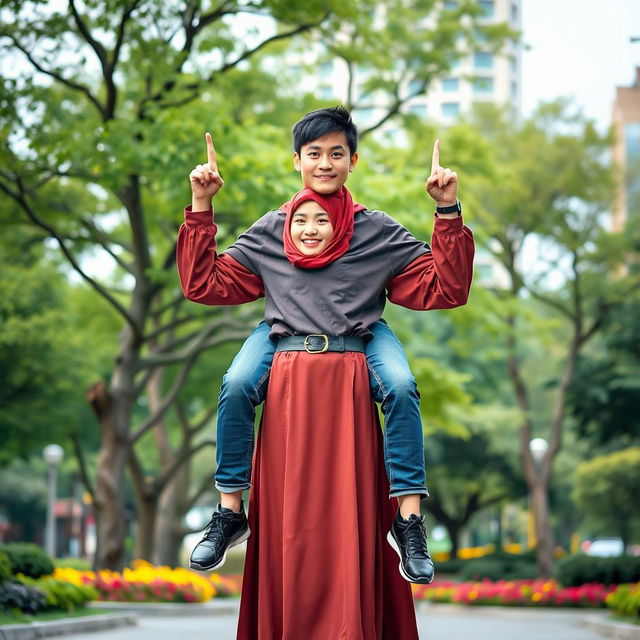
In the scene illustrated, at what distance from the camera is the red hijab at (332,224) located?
4.90 metres

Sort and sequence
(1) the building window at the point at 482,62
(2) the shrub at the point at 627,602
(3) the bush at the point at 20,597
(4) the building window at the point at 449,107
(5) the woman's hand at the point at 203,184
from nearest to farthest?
(5) the woman's hand at the point at 203,184
(3) the bush at the point at 20,597
(2) the shrub at the point at 627,602
(4) the building window at the point at 449,107
(1) the building window at the point at 482,62

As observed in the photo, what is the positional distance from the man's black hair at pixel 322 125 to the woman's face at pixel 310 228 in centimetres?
28

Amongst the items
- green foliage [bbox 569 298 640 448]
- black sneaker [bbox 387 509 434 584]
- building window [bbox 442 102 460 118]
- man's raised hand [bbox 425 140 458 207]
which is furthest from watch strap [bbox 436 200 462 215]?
building window [bbox 442 102 460 118]

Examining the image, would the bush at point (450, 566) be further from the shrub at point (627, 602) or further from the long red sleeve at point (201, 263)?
the long red sleeve at point (201, 263)

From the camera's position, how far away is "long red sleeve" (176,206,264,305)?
491 centimetres

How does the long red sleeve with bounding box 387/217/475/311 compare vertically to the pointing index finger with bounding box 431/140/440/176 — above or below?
below

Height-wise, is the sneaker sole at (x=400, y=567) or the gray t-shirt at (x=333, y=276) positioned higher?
the gray t-shirt at (x=333, y=276)

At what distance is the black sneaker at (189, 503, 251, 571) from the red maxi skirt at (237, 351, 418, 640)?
0.09 meters

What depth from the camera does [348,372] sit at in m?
4.83

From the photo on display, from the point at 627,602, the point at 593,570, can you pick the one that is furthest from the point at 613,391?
the point at 627,602

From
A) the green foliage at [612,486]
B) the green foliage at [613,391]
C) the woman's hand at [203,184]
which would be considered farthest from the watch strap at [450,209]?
the green foliage at [612,486]

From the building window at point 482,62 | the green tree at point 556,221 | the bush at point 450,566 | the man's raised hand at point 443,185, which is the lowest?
the bush at point 450,566

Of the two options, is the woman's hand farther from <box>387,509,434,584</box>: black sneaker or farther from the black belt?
<box>387,509,434,584</box>: black sneaker

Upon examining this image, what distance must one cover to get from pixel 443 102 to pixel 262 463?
329 feet
